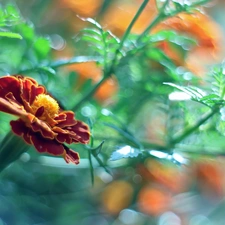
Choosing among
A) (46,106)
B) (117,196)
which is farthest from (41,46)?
(117,196)

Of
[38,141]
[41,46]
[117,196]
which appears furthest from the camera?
[117,196]

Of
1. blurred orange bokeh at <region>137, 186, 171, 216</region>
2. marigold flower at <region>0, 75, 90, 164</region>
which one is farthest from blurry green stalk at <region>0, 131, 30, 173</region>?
blurred orange bokeh at <region>137, 186, 171, 216</region>

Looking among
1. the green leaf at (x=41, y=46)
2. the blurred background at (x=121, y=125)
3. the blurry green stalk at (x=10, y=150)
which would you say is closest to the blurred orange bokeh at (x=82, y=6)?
the blurred background at (x=121, y=125)

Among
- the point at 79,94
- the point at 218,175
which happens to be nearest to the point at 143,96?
the point at 79,94

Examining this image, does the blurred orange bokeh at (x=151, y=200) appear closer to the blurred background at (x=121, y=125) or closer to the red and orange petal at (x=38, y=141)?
the blurred background at (x=121, y=125)

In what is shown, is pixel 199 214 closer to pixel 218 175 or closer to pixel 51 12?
pixel 218 175

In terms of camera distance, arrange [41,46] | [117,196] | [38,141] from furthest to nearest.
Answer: [117,196] → [41,46] → [38,141]

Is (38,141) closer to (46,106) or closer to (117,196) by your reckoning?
(46,106)
